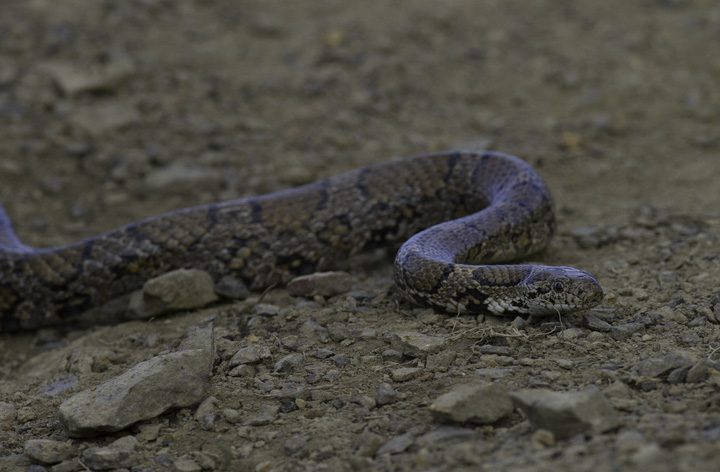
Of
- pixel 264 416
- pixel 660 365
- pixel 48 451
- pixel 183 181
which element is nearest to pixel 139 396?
pixel 48 451

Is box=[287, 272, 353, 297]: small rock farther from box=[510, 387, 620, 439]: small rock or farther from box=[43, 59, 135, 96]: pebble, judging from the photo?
box=[43, 59, 135, 96]: pebble

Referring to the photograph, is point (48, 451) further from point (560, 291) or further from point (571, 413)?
point (560, 291)

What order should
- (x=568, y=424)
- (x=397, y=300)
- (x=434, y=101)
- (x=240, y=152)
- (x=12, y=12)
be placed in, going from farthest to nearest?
(x=12, y=12), (x=434, y=101), (x=240, y=152), (x=397, y=300), (x=568, y=424)

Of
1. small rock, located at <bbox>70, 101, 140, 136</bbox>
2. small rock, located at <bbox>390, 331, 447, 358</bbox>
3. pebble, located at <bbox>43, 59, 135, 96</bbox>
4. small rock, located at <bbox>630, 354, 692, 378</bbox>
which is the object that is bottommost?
small rock, located at <bbox>390, 331, 447, 358</bbox>

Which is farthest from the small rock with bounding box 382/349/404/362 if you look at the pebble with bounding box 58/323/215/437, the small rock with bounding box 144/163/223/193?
the small rock with bounding box 144/163/223/193

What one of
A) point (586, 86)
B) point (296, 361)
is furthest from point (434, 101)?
point (296, 361)

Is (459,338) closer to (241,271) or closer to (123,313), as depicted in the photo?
(241,271)
